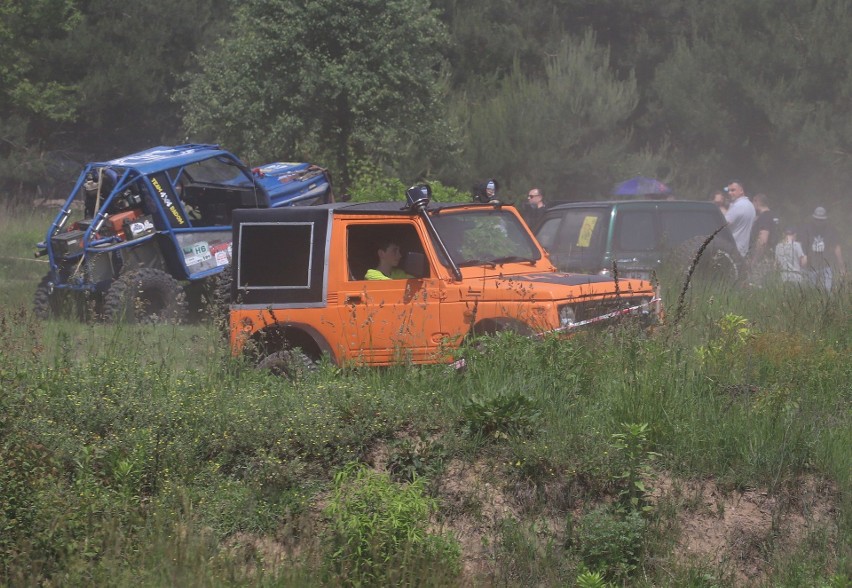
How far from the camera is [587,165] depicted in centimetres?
2808

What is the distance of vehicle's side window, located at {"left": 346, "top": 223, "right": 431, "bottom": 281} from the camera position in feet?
27.8

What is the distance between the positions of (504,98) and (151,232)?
1536 cm

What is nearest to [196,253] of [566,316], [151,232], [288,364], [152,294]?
[151,232]

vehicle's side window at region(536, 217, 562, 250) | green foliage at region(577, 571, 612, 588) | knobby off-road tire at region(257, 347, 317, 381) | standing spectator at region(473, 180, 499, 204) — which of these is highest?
standing spectator at region(473, 180, 499, 204)

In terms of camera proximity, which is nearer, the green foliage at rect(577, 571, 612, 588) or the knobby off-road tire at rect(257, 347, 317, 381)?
the green foliage at rect(577, 571, 612, 588)

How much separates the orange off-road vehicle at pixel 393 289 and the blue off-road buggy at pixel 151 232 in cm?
547

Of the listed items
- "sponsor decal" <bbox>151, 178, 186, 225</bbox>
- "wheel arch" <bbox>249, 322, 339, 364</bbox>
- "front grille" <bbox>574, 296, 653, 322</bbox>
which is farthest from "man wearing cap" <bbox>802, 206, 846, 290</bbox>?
"sponsor decal" <bbox>151, 178, 186, 225</bbox>

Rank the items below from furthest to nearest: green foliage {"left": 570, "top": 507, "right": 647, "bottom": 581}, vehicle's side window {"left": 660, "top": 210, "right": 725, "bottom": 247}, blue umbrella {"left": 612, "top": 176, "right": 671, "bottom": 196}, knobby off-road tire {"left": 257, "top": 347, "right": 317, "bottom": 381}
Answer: blue umbrella {"left": 612, "top": 176, "right": 671, "bottom": 196}
vehicle's side window {"left": 660, "top": 210, "right": 725, "bottom": 247}
knobby off-road tire {"left": 257, "top": 347, "right": 317, "bottom": 381}
green foliage {"left": 570, "top": 507, "right": 647, "bottom": 581}

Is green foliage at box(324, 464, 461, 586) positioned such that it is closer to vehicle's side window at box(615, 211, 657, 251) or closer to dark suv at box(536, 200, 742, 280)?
dark suv at box(536, 200, 742, 280)

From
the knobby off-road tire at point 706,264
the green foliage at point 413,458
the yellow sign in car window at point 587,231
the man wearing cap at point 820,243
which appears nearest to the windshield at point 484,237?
the green foliage at point 413,458

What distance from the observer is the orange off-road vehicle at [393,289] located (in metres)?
7.94

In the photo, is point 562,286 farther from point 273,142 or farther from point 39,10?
point 39,10

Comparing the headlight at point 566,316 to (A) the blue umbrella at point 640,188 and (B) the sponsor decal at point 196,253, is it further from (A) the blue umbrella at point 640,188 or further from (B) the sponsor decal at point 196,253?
(A) the blue umbrella at point 640,188

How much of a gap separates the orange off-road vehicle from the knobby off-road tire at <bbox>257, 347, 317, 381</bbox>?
1 centimetres
